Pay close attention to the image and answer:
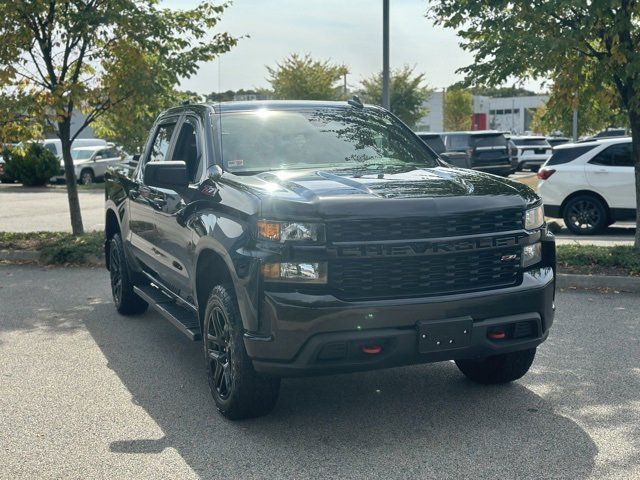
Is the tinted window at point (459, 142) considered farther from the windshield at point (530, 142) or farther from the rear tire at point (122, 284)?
the rear tire at point (122, 284)

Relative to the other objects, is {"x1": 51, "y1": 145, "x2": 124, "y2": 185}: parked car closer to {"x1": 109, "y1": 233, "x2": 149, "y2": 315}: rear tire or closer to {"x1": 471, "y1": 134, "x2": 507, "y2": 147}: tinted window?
{"x1": 471, "y1": 134, "x2": 507, "y2": 147}: tinted window

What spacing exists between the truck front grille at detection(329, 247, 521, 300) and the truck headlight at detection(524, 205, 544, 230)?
190 mm

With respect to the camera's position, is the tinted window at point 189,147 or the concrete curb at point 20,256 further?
the concrete curb at point 20,256

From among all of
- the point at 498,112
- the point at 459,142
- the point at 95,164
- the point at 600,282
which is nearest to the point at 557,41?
the point at 600,282

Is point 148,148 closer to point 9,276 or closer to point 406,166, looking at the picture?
point 406,166

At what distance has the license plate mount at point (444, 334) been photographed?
4.58 m

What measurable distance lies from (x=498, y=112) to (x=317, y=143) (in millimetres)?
116372

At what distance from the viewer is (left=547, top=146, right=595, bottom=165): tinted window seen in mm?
14734

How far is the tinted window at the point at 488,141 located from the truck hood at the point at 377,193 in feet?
76.6

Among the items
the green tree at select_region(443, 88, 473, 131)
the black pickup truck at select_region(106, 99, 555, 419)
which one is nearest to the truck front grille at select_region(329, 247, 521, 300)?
the black pickup truck at select_region(106, 99, 555, 419)

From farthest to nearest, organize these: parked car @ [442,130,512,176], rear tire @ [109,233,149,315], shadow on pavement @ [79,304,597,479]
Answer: parked car @ [442,130,512,176]
rear tire @ [109,233,149,315]
shadow on pavement @ [79,304,597,479]

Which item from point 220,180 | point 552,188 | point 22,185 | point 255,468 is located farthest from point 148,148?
point 22,185

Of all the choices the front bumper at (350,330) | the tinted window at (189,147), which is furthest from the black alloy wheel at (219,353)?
the tinted window at (189,147)

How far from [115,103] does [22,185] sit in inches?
764
